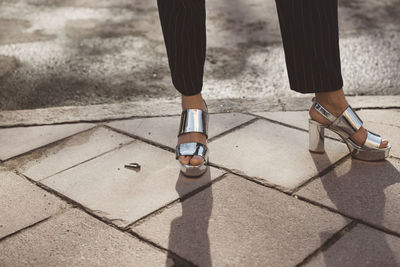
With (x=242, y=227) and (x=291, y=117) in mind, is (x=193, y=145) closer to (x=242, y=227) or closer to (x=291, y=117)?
(x=242, y=227)

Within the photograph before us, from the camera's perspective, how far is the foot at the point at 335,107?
5.67 ft

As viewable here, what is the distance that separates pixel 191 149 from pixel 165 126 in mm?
419

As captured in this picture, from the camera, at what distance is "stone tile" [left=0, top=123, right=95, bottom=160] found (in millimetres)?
1975

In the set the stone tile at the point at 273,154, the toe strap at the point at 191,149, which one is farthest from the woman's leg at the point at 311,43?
the toe strap at the point at 191,149

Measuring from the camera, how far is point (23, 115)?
226 cm

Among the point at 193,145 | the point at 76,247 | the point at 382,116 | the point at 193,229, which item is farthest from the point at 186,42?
the point at 382,116

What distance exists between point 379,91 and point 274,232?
55.0 inches

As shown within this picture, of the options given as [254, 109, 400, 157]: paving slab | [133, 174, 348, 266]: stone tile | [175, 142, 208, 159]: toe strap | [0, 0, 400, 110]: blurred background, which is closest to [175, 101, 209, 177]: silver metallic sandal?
[175, 142, 208, 159]: toe strap

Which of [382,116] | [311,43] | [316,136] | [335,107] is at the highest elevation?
[311,43]

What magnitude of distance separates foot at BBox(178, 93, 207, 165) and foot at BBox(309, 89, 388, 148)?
40cm

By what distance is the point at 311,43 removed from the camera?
1.61 m

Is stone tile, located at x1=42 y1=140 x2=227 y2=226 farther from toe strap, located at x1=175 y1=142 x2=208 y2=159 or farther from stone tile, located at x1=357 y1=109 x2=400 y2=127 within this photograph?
stone tile, located at x1=357 y1=109 x2=400 y2=127

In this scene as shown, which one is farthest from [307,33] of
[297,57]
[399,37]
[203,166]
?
[399,37]

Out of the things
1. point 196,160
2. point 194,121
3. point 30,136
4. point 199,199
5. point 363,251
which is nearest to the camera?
point 363,251
